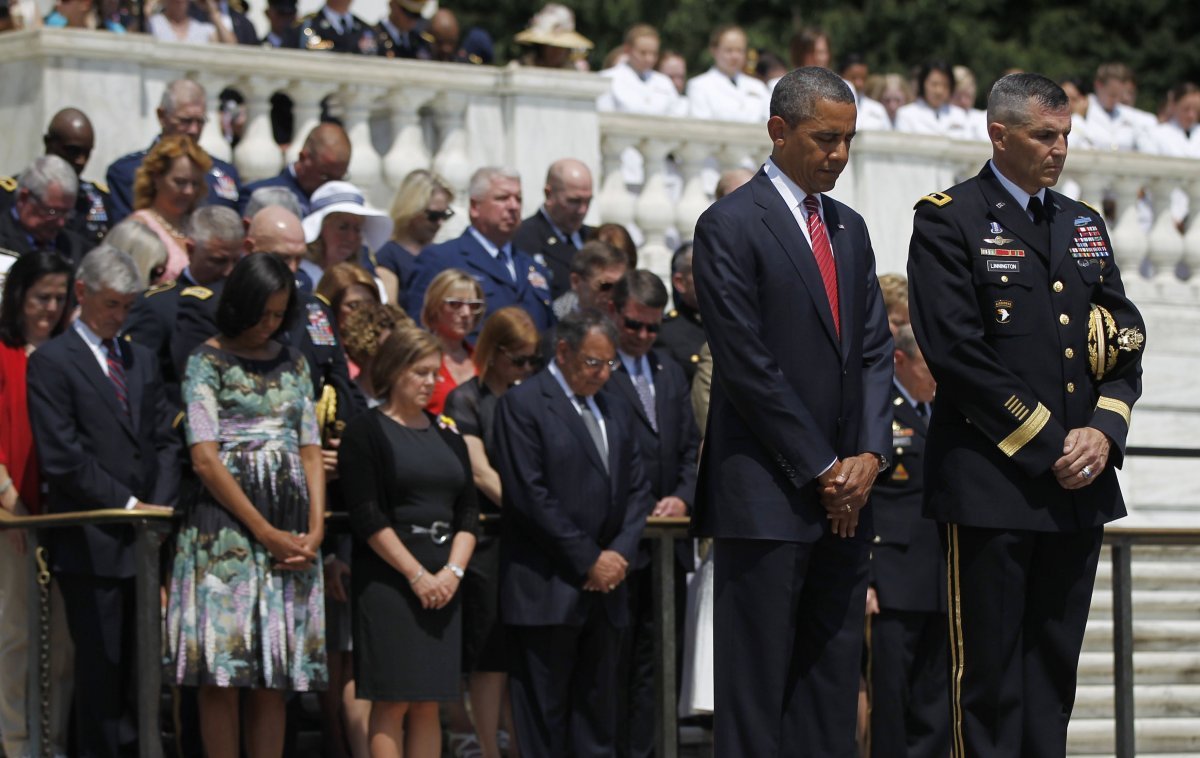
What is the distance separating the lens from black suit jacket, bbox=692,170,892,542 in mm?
6531

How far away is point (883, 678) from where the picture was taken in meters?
9.48

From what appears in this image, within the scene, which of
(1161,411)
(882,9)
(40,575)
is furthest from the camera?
(882,9)

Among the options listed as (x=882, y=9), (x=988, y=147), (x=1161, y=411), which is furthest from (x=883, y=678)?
(x=882, y=9)

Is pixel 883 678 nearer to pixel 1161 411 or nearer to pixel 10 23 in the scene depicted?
pixel 1161 411

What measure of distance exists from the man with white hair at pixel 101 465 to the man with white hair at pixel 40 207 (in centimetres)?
120

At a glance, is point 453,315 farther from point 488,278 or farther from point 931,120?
point 931,120

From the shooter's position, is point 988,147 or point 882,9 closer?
point 988,147

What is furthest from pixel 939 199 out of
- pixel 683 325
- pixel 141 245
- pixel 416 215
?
pixel 416 215

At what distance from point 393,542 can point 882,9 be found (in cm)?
1855

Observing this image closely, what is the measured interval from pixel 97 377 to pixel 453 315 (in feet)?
6.04

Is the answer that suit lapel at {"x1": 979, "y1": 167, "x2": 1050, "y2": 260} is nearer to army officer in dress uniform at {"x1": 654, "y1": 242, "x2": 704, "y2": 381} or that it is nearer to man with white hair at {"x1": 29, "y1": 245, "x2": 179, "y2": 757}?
man with white hair at {"x1": 29, "y1": 245, "x2": 179, "y2": 757}

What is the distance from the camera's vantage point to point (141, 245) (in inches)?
392

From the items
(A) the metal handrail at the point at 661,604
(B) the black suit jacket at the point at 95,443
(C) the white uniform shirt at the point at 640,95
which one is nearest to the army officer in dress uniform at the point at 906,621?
(A) the metal handrail at the point at 661,604

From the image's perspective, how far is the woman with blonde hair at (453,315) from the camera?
9891 millimetres
